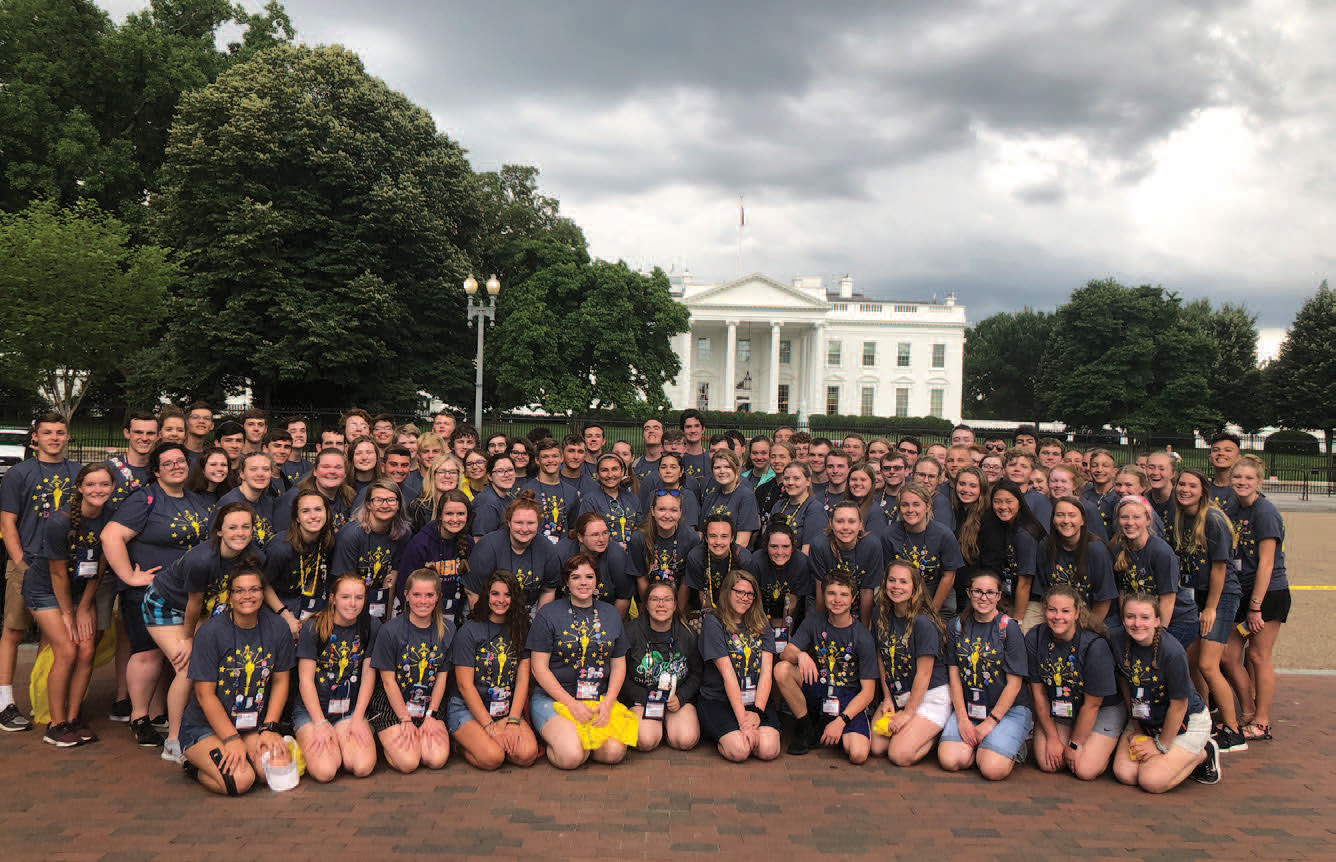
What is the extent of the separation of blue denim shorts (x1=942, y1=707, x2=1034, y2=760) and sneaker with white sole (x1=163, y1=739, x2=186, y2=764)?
15.2 ft

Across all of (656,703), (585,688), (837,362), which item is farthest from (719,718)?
(837,362)

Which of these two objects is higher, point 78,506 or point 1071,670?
point 78,506

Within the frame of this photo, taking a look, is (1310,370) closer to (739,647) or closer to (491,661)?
(739,647)

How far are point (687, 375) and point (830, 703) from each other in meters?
58.6

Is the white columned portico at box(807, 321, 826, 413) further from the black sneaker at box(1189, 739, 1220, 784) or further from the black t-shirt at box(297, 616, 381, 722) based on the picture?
the black t-shirt at box(297, 616, 381, 722)

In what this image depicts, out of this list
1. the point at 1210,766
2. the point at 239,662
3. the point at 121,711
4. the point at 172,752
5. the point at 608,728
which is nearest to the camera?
the point at 239,662

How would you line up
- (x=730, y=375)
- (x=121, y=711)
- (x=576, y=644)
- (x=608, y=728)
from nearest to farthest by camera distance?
(x=608, y=728), (x=576, y=644), (x=121, y=711), (x=730, y=375)

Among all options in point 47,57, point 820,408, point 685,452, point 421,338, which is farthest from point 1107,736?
point 820,408

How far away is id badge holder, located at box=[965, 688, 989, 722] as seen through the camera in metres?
5.22

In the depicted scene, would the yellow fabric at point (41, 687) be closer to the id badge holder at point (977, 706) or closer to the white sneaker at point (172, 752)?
the white sneaker at point (172, 752)

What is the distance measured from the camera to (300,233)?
1043 inches

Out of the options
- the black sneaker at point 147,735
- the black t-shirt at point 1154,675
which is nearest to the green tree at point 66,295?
the black sneaker at point 147,735

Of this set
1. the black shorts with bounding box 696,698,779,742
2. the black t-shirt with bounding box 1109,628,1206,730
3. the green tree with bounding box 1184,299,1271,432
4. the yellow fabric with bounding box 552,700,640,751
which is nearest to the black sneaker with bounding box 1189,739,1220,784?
the black t-shirt with bounding box 1109,628,1206,730

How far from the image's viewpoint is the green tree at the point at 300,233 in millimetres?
25266
